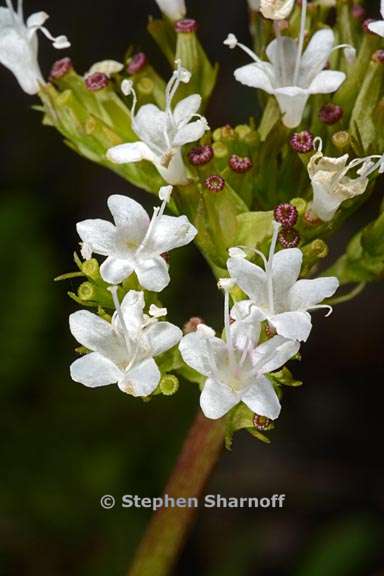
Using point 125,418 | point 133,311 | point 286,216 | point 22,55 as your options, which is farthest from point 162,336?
point 125,418

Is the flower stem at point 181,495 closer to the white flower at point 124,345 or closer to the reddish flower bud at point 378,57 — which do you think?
the white flower at point 124,345

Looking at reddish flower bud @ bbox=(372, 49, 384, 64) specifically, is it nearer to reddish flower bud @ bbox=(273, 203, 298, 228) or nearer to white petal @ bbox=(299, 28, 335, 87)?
white petal @ bbox=(299, 28, 335, 87)

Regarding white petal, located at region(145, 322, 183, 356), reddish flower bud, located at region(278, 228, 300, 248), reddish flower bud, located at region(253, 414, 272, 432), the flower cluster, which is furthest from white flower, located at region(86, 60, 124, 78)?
reddish flower bud, located at region(253, 414, 272, 432)

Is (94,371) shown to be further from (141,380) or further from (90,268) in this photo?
(90,268)

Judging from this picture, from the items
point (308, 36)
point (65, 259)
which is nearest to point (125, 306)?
point (308, 36)

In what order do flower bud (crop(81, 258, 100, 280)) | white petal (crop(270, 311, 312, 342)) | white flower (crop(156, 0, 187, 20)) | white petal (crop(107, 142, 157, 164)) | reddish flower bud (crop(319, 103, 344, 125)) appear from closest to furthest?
white petal (crop(270, 311, 312, 342)), flower bud (crop(81, 258, 100, 280)), white petal (crop(107, 142, 157, 164)), reddish flower bud (crop(319, 103, 344, 125)), white flower (crop(156, 0, 187, 20))

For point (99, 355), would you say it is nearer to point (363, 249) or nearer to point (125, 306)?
point (125, 306)

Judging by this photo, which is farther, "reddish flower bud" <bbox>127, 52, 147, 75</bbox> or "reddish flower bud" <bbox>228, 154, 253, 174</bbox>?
"reddish flower bud" <bbox>127, 52, 147, 75</bbox>

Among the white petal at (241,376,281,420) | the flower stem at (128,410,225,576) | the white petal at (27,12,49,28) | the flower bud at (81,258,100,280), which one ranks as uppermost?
the white petal at (27,12,49,28)
